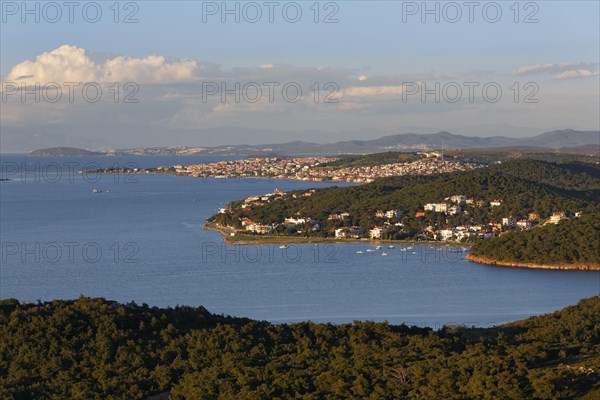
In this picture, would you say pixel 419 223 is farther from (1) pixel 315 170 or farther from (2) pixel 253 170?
(2) pixel 253 170

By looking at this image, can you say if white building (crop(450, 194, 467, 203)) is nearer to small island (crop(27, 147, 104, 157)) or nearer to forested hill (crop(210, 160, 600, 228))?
forested hill (crop(210, 160, 600, 228))

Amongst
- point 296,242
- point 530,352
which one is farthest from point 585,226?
point 530,352

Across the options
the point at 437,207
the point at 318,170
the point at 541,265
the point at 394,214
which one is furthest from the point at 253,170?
the point at 541,265

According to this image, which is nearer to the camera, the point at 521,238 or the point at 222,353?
the point at 222,353

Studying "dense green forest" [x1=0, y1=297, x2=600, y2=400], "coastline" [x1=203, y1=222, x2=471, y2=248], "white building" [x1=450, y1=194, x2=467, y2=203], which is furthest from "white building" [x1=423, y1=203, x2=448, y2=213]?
"dense green forest" [x1=0, y1=297, x2=600, y2=400]

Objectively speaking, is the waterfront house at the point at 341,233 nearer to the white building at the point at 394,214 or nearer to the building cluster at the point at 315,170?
the white building at the point at 394,214

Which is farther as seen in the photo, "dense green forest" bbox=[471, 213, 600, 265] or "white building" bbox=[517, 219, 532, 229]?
"white building" bbox=[517, 219, 532, 229]

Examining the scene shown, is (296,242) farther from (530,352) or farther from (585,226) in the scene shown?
(530,352)
